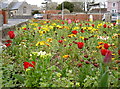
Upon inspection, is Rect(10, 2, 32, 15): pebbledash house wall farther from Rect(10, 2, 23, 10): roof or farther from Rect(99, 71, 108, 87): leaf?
Rect(99, 71, 108, 87): leaf

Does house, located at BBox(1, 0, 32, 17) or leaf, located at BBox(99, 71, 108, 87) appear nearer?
leaf, located at BBox(99, 71, 108, 87)

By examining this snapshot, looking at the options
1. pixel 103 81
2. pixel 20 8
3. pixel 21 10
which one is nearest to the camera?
pixel 103 81

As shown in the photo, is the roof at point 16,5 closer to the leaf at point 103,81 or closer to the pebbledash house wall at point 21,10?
the pebbledash house wall at point 21,10

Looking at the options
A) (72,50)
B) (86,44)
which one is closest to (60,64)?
(72,50)

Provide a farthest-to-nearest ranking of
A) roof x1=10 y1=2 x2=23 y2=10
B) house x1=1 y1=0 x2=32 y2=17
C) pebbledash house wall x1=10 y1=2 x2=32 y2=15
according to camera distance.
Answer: roof x1=10 y1=2 x2=23 y2=10
pebbledash house wall x1=10 y1=2 x2=32 y2=15
house x1=1 y1=0 x2=32 y2=17

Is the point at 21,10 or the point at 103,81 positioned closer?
the point at 103,81

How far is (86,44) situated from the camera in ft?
14.9

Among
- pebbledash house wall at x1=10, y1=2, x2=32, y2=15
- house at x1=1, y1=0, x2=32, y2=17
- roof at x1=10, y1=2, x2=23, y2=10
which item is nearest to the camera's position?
house at x1=1, y1=0, x2=32, y2=17

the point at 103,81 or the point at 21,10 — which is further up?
the point at 21,10

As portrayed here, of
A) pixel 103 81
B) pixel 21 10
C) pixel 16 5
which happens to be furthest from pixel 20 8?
pixel 103 81

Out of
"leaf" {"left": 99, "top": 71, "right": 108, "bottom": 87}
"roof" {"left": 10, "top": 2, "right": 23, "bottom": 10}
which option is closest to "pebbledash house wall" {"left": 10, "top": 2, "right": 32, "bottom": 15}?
"roof" {"left": 10, "top": 2, "right": 23, "bottom": 10}

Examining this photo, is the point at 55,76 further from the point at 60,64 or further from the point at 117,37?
the point at 117,37

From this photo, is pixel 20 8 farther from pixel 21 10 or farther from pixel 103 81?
pixel 103 81

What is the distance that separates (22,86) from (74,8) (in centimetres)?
3754
